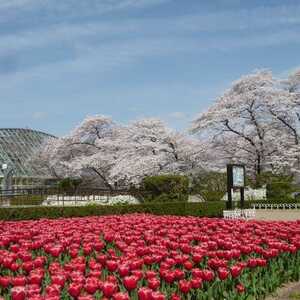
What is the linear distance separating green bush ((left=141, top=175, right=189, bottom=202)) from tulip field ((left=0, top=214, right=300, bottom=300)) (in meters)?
17.0

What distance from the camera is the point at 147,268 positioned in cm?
543

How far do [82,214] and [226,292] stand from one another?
496 inches

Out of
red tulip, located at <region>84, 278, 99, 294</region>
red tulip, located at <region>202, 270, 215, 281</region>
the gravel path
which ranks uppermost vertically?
red tulip, located at <region>84, 278, 99, 294</region>

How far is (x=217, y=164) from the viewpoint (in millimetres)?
36188

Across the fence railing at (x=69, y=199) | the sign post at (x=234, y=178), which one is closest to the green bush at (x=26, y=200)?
the fence railing at (x=69, y=199)

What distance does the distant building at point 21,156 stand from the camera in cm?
5431

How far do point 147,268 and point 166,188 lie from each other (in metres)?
20.2

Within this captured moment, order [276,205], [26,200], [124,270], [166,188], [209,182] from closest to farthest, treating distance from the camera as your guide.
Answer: [124,270], [166,188], [276,205], [26,200], [209,182]

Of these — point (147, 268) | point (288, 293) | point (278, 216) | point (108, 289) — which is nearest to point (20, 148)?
point (278, 216)

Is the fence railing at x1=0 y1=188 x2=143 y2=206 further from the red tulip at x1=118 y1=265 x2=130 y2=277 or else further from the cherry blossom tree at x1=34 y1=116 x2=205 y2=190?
the red tulip at x1=118 y1=265 x2=130 y2=277

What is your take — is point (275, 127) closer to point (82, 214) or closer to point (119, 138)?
point (119, 138)

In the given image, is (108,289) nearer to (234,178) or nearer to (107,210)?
(107,210)

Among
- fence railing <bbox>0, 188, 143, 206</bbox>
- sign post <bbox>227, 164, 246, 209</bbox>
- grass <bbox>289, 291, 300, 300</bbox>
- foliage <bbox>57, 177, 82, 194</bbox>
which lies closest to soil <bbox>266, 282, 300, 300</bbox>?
grass <bbox>289, 291, 300, 300</bbox>

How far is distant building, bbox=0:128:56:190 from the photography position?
178 feet
